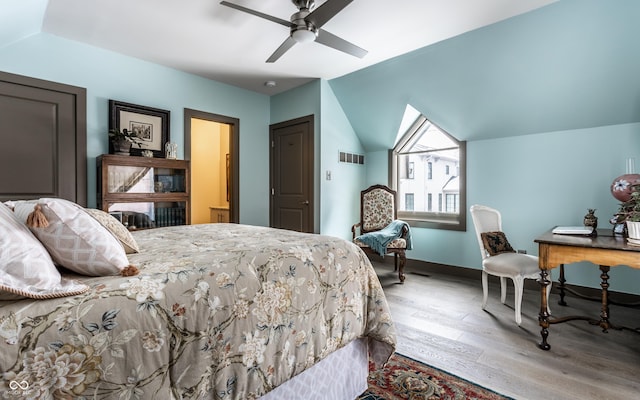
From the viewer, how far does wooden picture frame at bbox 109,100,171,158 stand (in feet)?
11.0

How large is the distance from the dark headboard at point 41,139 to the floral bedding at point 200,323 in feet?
7.18

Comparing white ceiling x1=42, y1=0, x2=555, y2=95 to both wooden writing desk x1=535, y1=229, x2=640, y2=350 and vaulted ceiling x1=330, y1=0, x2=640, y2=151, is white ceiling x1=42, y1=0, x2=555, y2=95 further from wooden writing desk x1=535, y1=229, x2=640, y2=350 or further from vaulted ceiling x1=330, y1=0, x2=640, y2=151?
wooden writing desk x1=535, y1=229, x2=640, y2=350

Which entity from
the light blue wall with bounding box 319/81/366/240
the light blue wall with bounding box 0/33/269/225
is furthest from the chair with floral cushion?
the light blue wall with bounding box 0/33/269/225

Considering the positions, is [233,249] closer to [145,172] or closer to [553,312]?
[145,172]

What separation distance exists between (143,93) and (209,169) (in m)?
2.33

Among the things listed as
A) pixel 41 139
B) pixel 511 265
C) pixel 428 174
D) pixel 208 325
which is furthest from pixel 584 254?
pixel 41 139

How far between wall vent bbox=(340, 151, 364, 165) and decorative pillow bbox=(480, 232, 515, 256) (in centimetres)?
222

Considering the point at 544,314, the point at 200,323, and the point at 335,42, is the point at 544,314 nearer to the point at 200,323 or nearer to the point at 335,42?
the point at 200,323

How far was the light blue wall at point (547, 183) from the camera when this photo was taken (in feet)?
10.2

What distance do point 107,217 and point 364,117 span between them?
3665 mm

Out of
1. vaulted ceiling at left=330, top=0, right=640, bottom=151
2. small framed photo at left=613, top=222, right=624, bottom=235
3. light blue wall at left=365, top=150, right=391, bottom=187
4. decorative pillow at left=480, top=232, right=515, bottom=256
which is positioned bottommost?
decorative pillow at left=480, top=232, right=515, bottom=256

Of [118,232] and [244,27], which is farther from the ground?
[244,27]

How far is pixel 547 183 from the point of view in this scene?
11.4 ft

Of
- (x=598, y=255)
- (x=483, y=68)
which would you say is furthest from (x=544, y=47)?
(x=598, y=255)
